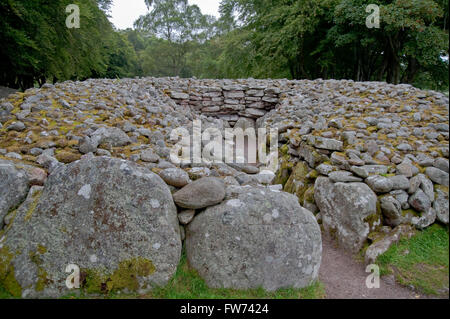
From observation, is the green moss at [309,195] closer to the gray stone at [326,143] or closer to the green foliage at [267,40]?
the gray stone at [326,143]

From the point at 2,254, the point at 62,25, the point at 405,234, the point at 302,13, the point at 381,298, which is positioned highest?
the point at 302,13

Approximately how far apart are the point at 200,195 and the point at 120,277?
4.58 feet

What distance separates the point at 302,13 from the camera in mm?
15547

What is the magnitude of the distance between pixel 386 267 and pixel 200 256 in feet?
9.00

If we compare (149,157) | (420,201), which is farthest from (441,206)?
(149,157)

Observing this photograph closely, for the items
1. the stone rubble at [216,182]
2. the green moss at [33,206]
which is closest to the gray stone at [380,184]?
the stone rubble at [216,182]

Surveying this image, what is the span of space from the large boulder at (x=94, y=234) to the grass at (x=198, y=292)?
0.31ft

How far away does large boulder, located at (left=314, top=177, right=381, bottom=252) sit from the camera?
13.7ft

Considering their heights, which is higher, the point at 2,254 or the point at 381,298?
the point at 2,254

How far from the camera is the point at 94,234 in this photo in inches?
123

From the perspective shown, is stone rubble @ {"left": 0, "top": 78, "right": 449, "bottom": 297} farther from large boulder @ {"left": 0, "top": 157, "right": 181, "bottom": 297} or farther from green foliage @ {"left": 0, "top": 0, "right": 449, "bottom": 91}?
green foliage @ {"left": 0, "top": 0, "right": 449, "bottom": 91}

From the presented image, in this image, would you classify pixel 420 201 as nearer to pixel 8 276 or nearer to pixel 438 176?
pixel 438 176
